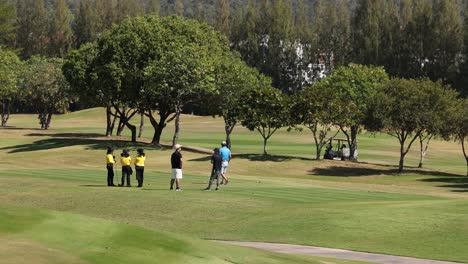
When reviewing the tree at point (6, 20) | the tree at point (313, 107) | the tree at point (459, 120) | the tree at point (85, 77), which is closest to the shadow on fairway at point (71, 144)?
the tree at point (85, 77)

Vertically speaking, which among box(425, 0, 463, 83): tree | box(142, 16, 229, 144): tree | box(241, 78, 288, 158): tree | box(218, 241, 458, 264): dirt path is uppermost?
box(425, 0, 463, 83): tree

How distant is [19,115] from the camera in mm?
141500

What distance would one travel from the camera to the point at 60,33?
153m

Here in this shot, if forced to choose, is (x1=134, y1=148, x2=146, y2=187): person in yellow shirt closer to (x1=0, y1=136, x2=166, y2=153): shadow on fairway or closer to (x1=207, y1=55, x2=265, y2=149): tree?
(x1=207, y1=55, x2=265, y2=149): tree

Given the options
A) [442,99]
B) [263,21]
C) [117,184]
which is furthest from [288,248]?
[263,21]

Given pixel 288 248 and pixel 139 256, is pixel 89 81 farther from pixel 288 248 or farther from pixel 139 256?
pixel 139 256

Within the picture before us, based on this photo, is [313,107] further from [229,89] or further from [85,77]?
[85,77]

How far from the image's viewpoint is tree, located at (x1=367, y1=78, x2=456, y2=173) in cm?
5881

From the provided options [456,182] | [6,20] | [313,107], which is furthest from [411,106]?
[6,20]

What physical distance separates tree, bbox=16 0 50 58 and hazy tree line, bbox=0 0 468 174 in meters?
0.22

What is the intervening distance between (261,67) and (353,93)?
235ft

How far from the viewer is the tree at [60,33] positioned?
15288cm

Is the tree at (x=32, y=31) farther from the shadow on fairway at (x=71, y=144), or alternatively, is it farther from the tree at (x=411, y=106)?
the tree at (x=411, y=106)

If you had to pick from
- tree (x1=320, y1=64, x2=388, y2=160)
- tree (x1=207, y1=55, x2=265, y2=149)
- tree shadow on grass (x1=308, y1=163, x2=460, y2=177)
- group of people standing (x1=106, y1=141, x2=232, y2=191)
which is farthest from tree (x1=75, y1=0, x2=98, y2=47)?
group of people standing (x1=106, y1=141, x2=232, y2=191)
